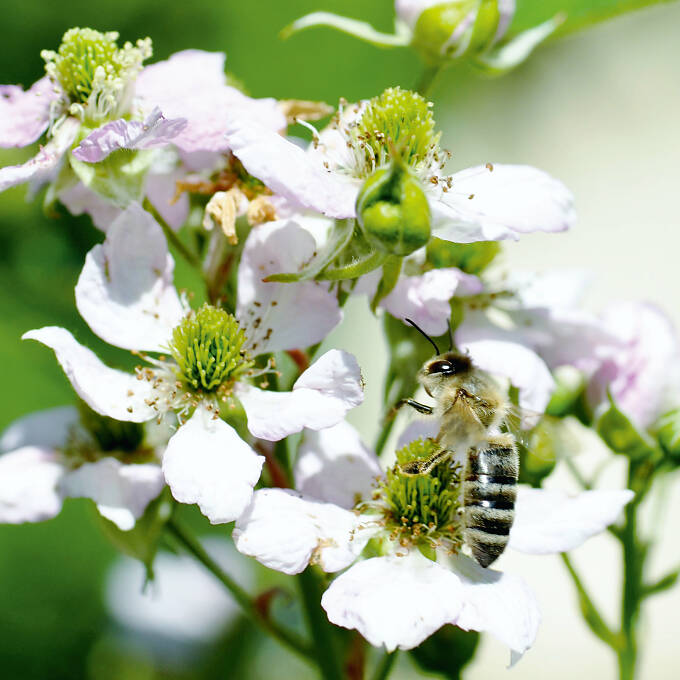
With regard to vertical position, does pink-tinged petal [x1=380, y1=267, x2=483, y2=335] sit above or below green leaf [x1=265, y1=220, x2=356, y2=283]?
below

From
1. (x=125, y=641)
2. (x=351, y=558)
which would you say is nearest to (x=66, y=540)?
(x=125, y=641)

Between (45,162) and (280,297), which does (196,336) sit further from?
(45,162)

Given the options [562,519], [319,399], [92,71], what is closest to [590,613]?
[562,519]

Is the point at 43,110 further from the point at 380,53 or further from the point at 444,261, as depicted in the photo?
the point at 380,53

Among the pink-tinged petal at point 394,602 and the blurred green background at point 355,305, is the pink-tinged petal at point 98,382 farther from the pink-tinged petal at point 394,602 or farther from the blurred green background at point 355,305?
the blurred green background at point 355,305

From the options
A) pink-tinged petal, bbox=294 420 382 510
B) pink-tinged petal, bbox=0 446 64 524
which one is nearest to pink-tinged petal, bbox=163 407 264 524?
pink-tinged petal, bbox=294 420 382 510

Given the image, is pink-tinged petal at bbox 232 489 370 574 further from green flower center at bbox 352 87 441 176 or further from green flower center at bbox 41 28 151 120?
green flower center at bbox 41 28 151 120
